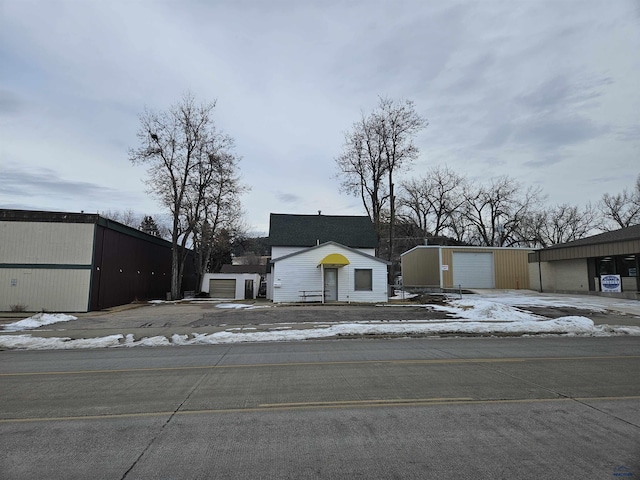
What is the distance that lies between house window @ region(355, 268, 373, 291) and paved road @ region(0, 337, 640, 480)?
18460 mm

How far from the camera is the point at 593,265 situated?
30438mm

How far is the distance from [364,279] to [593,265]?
55.0 ft

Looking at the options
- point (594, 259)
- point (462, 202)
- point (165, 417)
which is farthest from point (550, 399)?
point (462, 202)

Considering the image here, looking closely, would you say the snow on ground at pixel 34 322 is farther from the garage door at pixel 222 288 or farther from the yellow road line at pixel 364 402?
the garage door at pixel 222 288

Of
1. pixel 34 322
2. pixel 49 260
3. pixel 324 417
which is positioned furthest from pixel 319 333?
pixel 49 260

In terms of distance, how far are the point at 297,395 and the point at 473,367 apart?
12.3ft

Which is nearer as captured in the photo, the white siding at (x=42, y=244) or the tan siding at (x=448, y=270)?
the white siding at (x=42, y=244)

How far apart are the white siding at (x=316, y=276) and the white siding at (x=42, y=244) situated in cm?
1100

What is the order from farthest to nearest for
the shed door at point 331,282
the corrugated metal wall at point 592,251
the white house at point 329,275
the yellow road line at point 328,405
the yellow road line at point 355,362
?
the shed door at point 331,282
the white house at point 329,275
the corrugated metal wall at point 592,251
the yellow road line at point 355,362
the yellow road line at point 328,405

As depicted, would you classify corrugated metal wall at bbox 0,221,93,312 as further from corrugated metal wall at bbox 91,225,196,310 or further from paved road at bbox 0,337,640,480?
paved road at bbox 0,337,640,480

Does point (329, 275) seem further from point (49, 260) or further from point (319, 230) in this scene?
point (49, 260)

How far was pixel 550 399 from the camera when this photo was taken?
5.88 metres

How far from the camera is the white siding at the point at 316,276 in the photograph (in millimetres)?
27312

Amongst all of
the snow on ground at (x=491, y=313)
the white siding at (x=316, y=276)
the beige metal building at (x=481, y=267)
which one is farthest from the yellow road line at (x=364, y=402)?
the beige metal building at (x=481, y=267)
